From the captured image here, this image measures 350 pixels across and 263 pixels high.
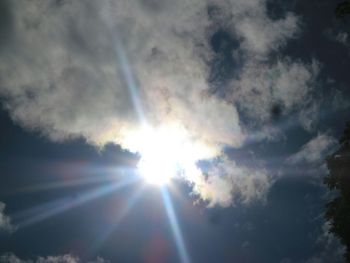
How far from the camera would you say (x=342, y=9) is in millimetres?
13711

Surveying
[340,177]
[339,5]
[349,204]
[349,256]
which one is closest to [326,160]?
[340,177]

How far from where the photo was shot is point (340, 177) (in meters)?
16.3

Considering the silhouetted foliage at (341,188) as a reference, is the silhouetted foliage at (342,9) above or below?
above

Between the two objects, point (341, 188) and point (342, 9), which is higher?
point (342, 9)

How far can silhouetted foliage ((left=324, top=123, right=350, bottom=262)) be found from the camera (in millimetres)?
15680

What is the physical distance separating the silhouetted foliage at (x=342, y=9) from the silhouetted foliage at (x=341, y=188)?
519 centimetres

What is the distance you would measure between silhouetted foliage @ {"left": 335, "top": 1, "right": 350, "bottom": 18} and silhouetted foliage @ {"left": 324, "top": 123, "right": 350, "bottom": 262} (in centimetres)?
519

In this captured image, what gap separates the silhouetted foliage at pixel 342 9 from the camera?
13602mm

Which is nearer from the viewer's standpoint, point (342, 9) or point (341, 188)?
point (342, 9)

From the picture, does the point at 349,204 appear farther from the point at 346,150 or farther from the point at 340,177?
the point at 346,150

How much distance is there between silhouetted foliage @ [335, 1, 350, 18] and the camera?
13.6 m

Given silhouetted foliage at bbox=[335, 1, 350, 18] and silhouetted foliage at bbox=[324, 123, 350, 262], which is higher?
silhouetted foliage at bbox=[335, 1, 350, 18]

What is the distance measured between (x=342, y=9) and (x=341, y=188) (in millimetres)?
7853

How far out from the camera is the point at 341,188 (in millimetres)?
16500
